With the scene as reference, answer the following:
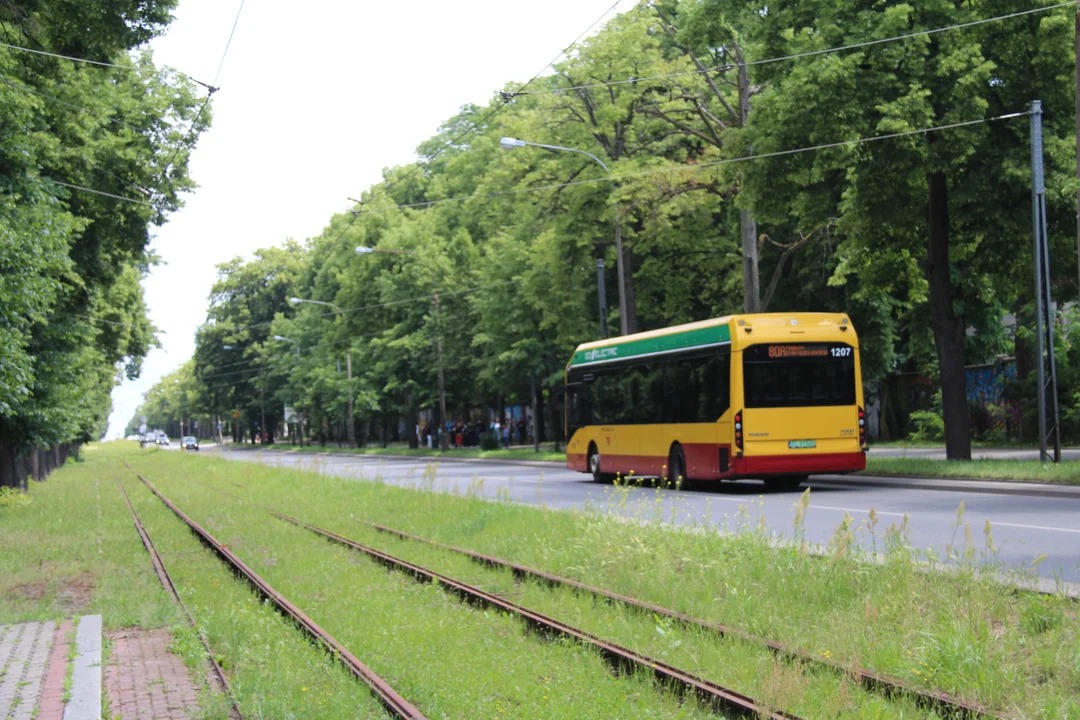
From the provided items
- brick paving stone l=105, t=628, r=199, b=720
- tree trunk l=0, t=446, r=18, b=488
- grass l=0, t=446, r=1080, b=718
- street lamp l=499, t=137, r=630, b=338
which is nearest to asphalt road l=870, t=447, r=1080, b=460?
street lamp l=499, t=137, r=630, b=338

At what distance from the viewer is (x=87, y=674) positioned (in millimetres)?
7832

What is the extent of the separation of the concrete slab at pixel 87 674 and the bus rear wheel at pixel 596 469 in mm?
19149

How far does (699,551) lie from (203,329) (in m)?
105

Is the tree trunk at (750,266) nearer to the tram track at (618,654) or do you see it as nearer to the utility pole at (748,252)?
the utility pole at (748,252)

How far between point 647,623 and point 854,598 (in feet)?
5.33

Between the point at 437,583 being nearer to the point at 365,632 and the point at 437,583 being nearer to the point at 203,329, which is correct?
the point at 365,632

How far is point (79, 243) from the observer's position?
30.2 meters

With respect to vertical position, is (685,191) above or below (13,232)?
above

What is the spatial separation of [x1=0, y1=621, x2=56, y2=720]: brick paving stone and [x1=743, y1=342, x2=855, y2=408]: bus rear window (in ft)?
45.4

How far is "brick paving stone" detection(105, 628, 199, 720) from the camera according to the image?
289 inches

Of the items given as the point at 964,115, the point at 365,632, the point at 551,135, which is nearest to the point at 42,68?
the point at 365,632

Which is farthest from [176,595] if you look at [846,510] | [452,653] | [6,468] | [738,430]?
[6,468]

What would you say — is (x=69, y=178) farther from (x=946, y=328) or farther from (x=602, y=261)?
(x=946, y=328)

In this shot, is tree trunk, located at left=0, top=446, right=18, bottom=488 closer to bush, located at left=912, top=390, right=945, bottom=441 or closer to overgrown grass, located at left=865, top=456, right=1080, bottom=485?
overgrown grass, located at left=865, top=456, right=1080, bottom=485
